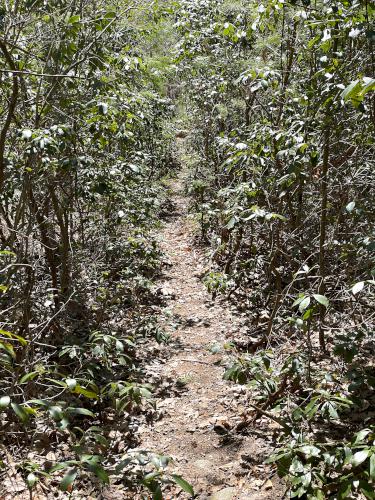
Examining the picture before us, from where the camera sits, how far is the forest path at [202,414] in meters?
4.17

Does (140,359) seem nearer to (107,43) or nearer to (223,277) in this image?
(223,277)

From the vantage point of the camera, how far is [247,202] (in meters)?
6.18

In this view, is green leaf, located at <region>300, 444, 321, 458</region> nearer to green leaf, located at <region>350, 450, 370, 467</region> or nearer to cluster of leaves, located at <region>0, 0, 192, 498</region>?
green leaf, located at <region>350, 450, 370, 467</region>

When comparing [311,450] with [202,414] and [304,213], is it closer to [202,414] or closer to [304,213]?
[202,414]

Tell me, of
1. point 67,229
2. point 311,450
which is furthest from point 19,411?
point 67,229

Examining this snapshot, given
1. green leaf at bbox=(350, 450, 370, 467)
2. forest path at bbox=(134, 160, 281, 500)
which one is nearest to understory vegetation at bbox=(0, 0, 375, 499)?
green leaf at bbox=(350, 450, 370, 467)

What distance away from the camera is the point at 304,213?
21.4ft

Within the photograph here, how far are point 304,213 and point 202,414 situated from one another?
305 centimetres

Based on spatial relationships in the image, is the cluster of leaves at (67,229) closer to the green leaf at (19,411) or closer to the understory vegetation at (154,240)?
the understory vegetation at (154,240)

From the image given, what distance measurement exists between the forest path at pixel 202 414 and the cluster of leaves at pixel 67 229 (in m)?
0.39

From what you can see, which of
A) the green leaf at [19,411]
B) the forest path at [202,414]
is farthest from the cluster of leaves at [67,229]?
the forest path at [202,414]

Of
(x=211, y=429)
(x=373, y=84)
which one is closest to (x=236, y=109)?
(x=211, y=429)

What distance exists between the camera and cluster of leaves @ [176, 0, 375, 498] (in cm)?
356

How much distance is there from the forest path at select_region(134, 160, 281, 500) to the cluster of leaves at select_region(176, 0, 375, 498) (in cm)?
40
